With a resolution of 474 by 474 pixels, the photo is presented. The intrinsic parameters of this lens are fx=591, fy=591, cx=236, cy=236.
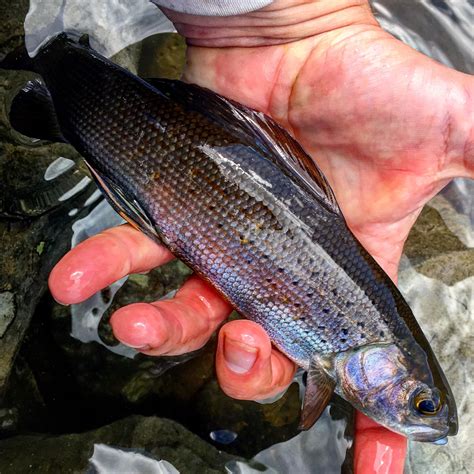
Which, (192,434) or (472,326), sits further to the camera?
(472,326)

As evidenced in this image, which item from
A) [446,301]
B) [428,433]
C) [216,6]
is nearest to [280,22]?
[216,6]

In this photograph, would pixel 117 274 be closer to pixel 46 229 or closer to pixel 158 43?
pixel 46 229

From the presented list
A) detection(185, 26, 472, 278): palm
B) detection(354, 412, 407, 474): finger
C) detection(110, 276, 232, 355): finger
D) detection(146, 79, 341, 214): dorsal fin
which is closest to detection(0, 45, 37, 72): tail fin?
detection(185, 26, 472, 278): palm

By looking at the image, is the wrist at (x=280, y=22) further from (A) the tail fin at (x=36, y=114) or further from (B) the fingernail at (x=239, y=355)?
(B) the fingernail at (x=239, y=355)

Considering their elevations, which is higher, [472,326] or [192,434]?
[472,326]

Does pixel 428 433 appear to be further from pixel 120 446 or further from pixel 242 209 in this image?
pixel 120 446

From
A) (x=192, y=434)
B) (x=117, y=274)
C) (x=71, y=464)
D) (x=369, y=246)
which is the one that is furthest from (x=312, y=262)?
(x=71, y=464)
